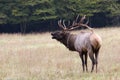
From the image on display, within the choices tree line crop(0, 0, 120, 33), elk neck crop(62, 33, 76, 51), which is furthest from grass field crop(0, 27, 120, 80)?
tree line crop(0, 0, 120, 33)

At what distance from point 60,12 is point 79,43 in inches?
1120

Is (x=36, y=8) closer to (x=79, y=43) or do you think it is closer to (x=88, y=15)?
(x=88, y=15)

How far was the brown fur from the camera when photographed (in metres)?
12.0

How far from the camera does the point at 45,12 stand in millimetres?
39844

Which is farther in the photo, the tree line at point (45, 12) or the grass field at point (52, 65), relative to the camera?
the tree line at point (45, 12)

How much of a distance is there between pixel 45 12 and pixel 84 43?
2770 cm

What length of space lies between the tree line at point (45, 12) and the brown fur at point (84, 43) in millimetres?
24886

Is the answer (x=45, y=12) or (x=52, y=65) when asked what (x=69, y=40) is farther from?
(x=45, y=12)

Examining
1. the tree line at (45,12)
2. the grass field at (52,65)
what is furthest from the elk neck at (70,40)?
the tree line at (45,12)

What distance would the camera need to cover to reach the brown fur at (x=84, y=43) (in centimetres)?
1202

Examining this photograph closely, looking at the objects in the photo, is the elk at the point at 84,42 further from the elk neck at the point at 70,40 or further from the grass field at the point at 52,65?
the grass field at the point at 52,65

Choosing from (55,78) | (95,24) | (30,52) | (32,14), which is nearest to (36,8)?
(32,14)

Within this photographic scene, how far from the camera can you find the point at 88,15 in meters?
41.2

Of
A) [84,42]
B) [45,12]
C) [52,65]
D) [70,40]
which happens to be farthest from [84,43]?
[45,12]
